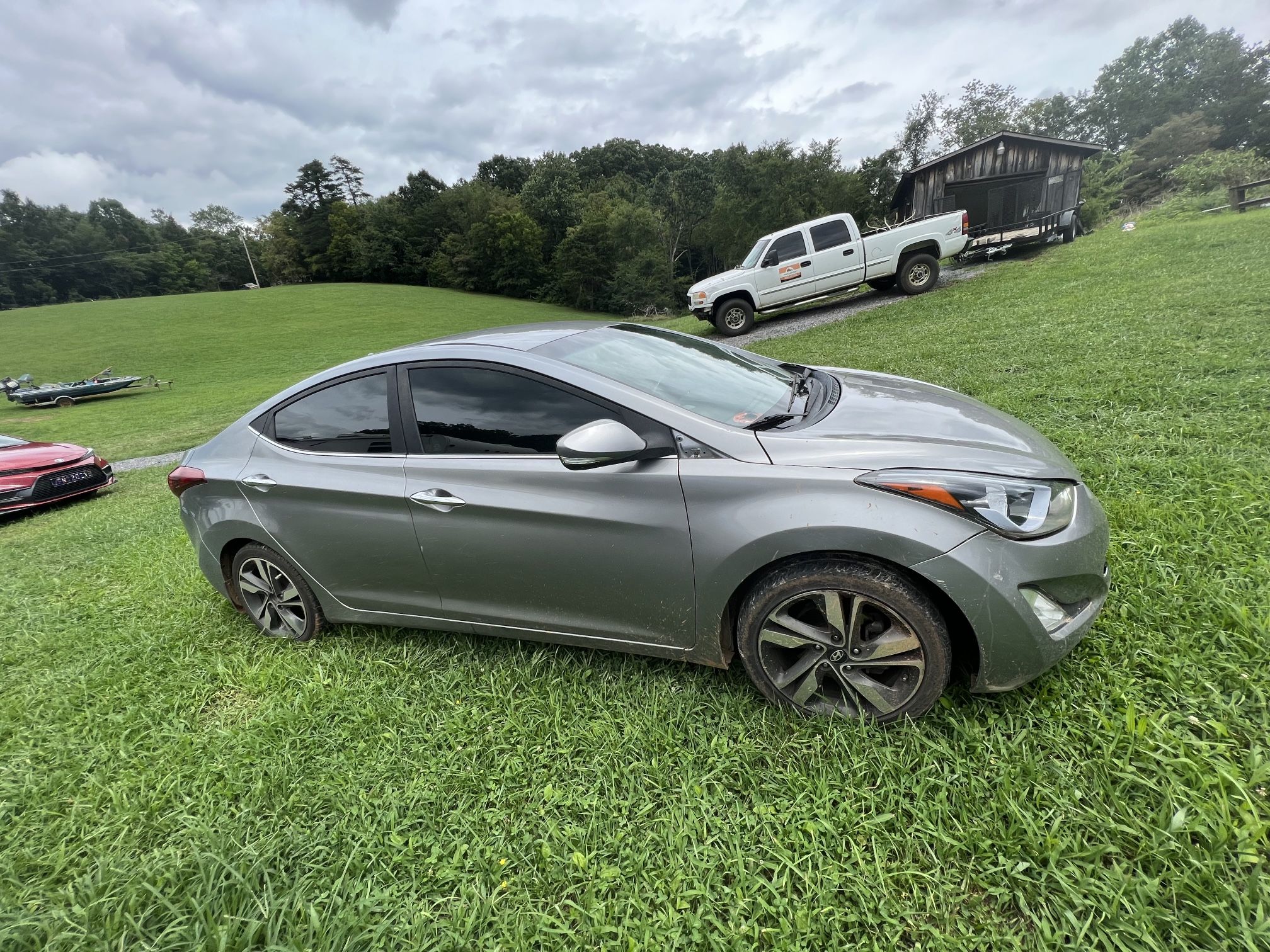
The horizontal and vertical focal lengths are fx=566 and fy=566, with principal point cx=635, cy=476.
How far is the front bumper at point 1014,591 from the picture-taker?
177cm

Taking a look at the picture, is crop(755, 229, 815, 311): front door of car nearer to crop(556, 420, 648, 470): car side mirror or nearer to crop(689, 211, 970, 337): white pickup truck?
crop(689, 211, 970, 337): white pickup truck

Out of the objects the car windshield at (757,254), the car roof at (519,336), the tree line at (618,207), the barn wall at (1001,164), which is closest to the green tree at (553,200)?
the tree line at (618,207)

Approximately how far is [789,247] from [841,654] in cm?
1211

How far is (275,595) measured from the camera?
309 centimetres

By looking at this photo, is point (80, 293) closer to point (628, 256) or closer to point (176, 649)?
point (628, 256)

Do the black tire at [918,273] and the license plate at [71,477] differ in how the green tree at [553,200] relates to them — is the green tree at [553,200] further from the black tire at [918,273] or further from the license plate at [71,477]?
the license plate at [71,477]

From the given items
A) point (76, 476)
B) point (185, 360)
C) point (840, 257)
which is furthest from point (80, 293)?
point (840, 257)

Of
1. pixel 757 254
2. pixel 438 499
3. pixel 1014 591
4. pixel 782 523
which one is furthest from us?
pixel 757 254

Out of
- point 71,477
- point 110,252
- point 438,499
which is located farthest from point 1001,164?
point 110,252

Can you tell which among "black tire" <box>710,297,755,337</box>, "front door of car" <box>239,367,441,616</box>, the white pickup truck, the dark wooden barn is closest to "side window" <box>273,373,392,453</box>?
"front door of car" <box>239,367,441,616</box>

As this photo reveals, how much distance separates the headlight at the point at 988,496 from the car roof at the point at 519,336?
5.04 ft

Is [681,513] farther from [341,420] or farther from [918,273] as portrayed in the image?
[918,273]

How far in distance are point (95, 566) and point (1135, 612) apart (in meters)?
6.86

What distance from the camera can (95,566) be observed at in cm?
465
